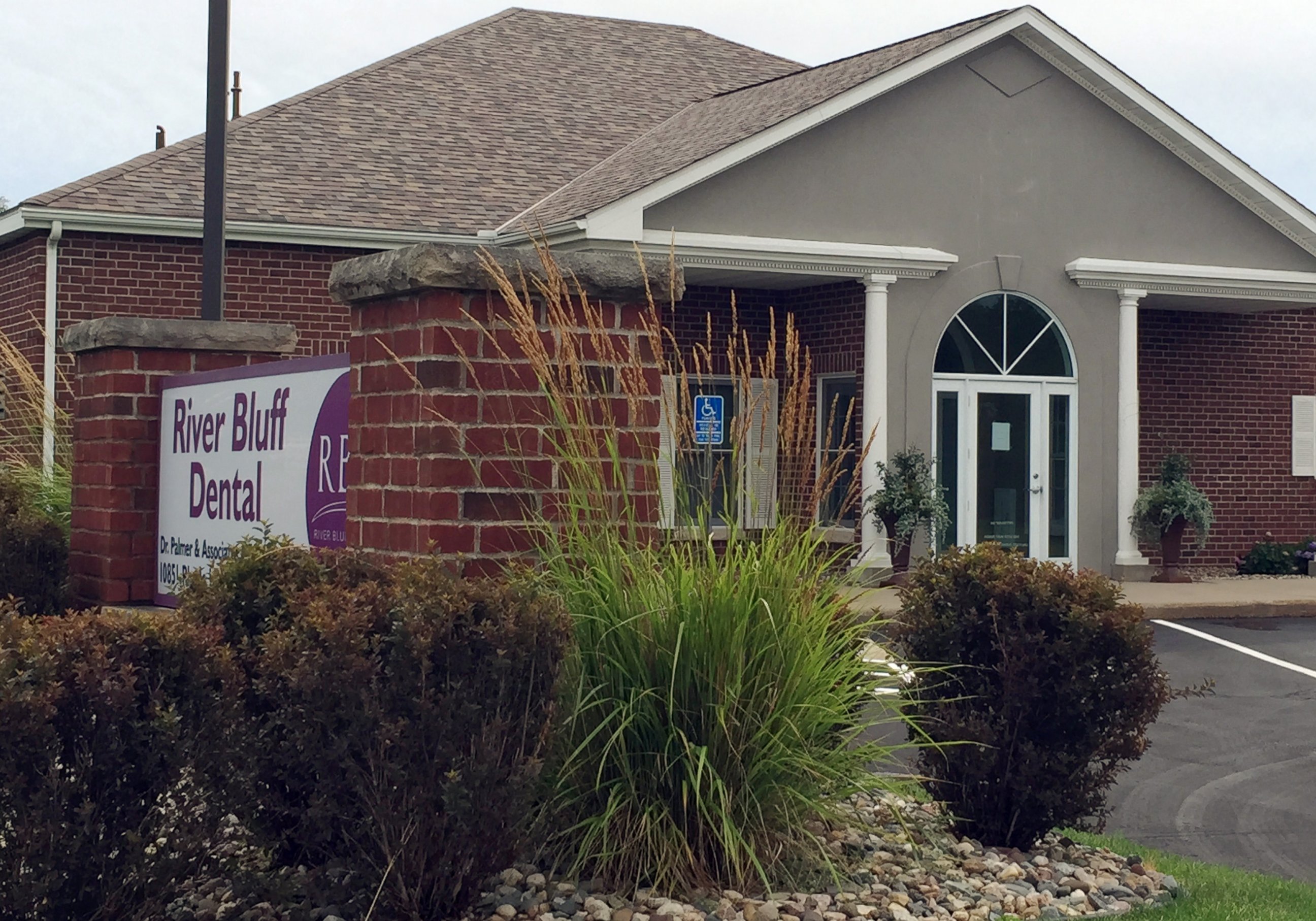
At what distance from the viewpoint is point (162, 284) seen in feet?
54.7

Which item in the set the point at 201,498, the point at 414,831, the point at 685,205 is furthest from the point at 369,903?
the point at 685,205

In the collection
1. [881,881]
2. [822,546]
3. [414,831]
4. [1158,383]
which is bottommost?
[881,881]

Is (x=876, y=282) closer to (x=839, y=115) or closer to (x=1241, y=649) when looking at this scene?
(x=839, y=115)

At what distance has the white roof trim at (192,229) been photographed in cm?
1614

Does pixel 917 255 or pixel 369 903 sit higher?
pixel 917 255

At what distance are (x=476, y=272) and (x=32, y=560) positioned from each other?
171 inches

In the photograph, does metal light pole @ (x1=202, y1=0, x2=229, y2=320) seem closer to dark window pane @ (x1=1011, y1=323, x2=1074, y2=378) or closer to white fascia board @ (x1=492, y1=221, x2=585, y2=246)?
white fascia board @ (x1=492, y1=221, x2=585, y2=246)

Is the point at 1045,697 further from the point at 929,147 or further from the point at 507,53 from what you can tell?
the point at 507,53

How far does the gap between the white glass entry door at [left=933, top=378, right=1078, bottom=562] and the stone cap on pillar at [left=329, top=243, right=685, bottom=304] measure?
12.2 metres

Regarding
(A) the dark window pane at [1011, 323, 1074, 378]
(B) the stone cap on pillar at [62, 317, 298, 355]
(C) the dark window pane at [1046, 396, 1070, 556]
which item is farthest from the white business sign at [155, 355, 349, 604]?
(C) the dark window pane at [1046, 396, 1070, 556]

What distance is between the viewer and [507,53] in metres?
23.1

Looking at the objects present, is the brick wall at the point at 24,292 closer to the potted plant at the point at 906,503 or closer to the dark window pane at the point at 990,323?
the potted plant at the point at 906,503

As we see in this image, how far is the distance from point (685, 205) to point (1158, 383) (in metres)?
7.07

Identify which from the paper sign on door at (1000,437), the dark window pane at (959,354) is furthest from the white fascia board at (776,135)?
the paper sign on door at (1000,437)
